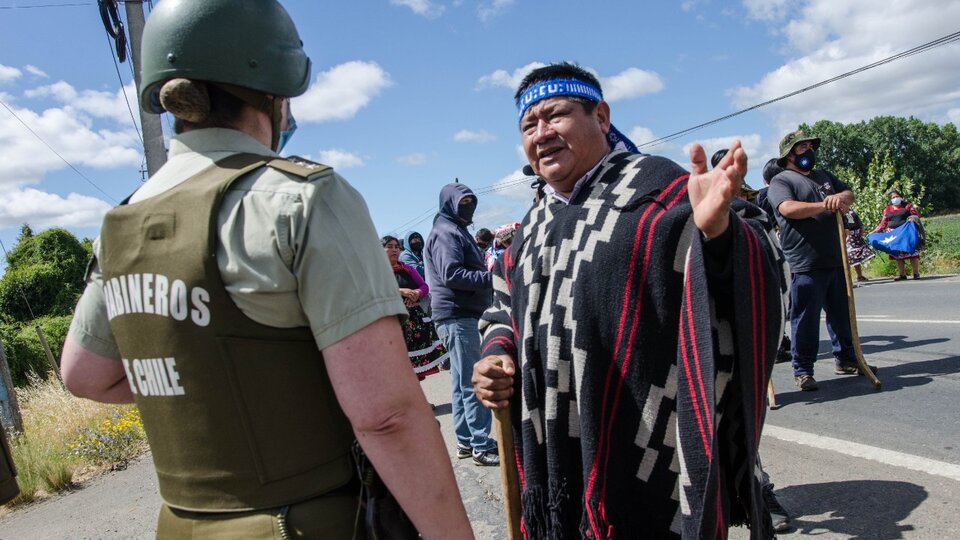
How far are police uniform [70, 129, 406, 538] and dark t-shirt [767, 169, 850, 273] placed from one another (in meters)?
5.38

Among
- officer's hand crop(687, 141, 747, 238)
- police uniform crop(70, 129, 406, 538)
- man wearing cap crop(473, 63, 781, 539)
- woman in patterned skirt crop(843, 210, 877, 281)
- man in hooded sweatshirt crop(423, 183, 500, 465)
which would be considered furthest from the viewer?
woman in patterned skirt crop(843, 210, 877, 281)

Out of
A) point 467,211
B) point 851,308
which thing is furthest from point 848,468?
point 467,211

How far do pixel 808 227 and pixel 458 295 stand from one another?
311 cm

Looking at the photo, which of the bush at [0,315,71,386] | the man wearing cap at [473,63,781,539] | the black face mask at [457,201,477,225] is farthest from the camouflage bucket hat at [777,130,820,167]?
the bush at [0,315,71,386]

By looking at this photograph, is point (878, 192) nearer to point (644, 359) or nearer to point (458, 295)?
point (458, 295)

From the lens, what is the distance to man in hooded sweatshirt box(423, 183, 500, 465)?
209 inches

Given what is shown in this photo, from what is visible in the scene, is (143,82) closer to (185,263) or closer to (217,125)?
(217,125)

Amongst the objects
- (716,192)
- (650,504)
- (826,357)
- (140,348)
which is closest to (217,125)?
(140,348)

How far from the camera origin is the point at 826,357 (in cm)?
719

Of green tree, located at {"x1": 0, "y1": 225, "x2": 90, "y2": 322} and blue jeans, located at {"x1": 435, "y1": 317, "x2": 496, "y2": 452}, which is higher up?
green tree, located at {"x1": 0, "y1": 225, "x2": 90, "y2": 322}

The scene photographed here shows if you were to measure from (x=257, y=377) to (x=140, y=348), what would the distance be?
285mm

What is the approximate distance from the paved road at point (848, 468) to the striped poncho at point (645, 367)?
1598mm

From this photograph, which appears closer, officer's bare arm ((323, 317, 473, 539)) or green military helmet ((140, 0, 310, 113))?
officer's bare arm ((323, 317, 473, 539))

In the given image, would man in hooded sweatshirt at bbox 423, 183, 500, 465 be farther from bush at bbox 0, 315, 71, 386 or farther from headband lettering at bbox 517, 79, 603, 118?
bush at bbox 0, 315, 71, 386
